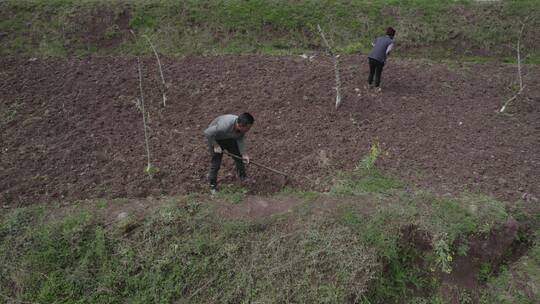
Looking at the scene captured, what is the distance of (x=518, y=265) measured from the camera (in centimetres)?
430

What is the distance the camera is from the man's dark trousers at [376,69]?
6418 mm

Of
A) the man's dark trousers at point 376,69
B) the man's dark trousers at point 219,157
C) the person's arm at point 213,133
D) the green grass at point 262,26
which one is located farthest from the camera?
the green grass at point 262,26

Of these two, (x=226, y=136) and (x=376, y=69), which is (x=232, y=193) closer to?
(x=226, y=136)

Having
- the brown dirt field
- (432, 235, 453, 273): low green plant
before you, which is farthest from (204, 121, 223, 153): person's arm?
Result: (432, 235, 453, 273): low green plant

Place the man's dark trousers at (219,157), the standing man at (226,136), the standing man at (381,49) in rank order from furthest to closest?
the standing man at (381,49) → the man's dark trousers at (219,157) → the standing man at (226,136)

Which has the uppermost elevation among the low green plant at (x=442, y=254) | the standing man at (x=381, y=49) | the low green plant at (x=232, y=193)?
the standing man at (x=381, y=49)

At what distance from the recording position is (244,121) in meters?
4.09

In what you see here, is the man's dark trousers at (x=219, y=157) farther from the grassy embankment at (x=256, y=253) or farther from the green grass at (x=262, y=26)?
the green grass at (x=262, y=26)

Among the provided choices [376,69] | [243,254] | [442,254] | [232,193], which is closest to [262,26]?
[376,69]

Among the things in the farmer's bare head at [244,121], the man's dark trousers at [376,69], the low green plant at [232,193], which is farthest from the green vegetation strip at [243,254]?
the man's dark trousers at [376,69]

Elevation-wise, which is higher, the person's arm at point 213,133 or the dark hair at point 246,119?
the dark hair at point 246,119

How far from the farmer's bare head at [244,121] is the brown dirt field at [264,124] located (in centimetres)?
118

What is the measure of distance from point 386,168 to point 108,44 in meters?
7.09

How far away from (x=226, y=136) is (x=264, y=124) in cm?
173
